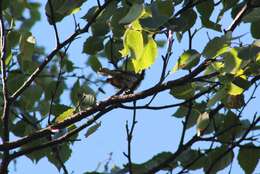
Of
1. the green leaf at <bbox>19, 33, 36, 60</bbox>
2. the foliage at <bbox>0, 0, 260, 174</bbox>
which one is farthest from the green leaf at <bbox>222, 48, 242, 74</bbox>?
the green leaf at <bbox>19, 33, 36, 60</bbox>

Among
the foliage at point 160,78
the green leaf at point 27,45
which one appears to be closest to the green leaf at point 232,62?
the foliage at point 160,78

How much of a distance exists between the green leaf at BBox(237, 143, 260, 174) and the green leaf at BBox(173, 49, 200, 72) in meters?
0.36

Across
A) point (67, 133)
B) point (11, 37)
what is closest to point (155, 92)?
point (67, 133)

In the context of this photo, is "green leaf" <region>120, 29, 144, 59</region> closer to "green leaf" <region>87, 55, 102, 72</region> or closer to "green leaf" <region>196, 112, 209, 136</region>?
"green leaf" <region>196, 112, 209, 136</region>

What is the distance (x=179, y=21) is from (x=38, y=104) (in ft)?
3.05

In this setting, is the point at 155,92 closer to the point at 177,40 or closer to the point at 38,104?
the point at 177,40

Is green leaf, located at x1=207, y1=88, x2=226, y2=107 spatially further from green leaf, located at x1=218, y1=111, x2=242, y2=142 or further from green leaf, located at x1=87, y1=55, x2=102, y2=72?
green leaf, located at x1=87, y1=55, x2=102, y2=72

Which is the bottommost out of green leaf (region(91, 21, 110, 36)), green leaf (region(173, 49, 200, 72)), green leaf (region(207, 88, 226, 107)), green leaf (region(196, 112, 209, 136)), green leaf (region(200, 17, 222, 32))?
green leaf (region(207, 88, 226, 107))

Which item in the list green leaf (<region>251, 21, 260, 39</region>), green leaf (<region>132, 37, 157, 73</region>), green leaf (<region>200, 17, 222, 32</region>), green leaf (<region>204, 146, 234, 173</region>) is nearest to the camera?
green leaf (<region>132, 37, 157, 73</region>)

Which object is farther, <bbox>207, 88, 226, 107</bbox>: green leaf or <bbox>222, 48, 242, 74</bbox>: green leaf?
<bbox>207, 88, 226, 107</bbox>: green leaf

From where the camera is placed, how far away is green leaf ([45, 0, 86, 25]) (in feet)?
5.41

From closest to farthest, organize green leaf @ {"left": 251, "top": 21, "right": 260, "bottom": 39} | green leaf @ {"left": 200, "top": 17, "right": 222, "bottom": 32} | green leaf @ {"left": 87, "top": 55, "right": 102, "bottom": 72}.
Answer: green leaf @ {"left": 251, "top": 21, "right": 260, "bottom": 39} < green leaf @ {"left": 200, "top": 17, "right": 222, "bottom": 32} < green leaf @ {"left": 87, "top": 55, "right": 102, "bottom": 72}

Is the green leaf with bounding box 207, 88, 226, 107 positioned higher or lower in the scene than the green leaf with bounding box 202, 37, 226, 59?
lower

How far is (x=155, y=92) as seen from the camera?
156 centimetres
